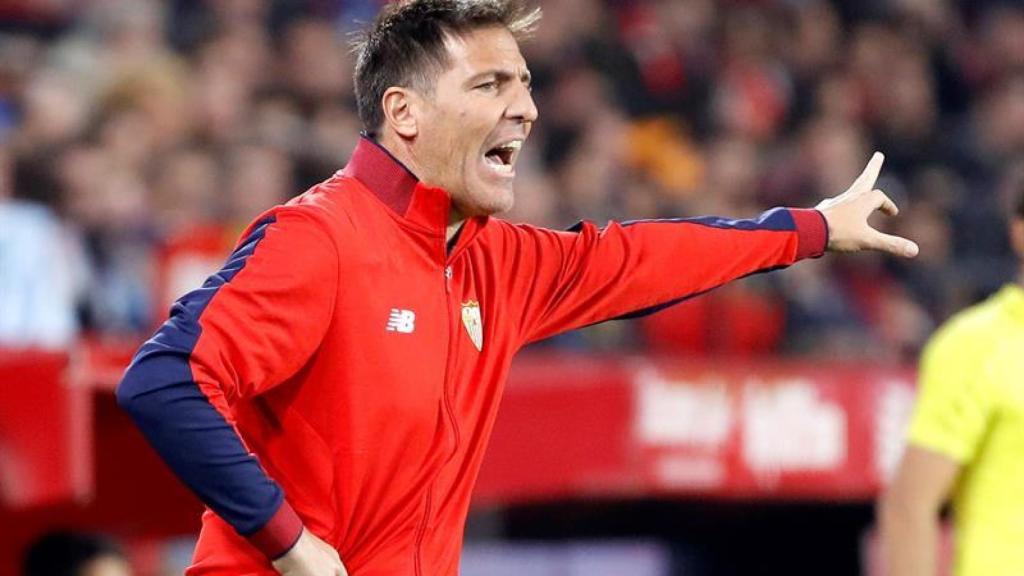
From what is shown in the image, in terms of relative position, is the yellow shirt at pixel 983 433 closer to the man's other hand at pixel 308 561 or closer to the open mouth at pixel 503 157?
the open mouth at pixel 503 157

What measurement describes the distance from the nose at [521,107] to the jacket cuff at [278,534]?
832mm

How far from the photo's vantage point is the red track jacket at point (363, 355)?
9.10ft

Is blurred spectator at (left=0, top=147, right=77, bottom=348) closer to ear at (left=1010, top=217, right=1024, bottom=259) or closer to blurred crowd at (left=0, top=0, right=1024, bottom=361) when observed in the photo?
blurred crowd at (left=0, top=0, right=1024, bottom=361)

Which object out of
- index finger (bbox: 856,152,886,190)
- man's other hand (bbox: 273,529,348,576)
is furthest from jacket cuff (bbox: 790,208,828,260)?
man's other hand (bbox: 273,529,348,576)

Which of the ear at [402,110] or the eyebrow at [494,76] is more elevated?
the eyebrow at [494,76]

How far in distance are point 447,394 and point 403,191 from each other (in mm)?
360

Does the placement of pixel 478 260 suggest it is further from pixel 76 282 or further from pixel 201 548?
pixel 76 282

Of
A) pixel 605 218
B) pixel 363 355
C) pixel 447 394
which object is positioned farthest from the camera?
pixel 605 218

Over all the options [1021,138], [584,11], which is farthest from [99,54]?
[1021,138]

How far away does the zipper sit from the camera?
10.2 ft

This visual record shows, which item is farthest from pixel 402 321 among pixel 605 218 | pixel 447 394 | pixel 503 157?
pixel 605 218

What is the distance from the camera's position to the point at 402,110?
10.7 ft

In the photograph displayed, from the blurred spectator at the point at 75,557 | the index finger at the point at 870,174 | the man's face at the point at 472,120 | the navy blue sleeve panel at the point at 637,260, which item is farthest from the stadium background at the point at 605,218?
the index finger at the point at 870,174

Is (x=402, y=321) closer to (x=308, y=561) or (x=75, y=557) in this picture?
(x=308, y=561)
